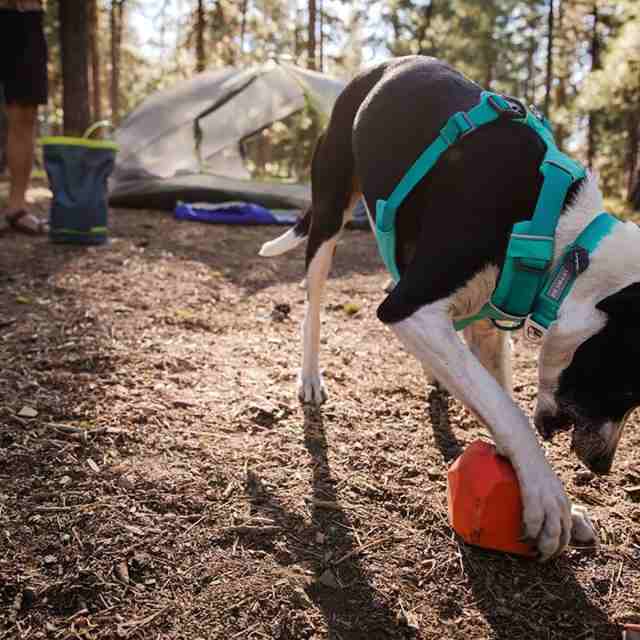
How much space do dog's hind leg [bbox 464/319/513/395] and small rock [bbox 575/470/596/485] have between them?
1.54 feet

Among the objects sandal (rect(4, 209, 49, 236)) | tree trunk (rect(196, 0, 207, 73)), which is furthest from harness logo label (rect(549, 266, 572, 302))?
tree trunk (rect(196, 0, 207, 73))

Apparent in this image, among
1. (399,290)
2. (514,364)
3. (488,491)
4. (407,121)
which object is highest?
(407,121)

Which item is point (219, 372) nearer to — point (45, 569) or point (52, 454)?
point (52, 454)

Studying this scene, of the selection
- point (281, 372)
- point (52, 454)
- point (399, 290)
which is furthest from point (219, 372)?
point (399, 290)

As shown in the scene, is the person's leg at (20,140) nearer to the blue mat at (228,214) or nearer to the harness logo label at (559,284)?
the blue mat at (228,214)

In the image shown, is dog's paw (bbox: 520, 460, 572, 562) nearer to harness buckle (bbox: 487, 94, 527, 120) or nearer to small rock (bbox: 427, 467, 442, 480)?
small rock (bbox: 427, 467, 442, 480)

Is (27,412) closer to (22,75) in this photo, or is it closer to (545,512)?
(545,512)

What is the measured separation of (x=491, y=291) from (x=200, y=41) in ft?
61.4

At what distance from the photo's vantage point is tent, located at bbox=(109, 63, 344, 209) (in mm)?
8875

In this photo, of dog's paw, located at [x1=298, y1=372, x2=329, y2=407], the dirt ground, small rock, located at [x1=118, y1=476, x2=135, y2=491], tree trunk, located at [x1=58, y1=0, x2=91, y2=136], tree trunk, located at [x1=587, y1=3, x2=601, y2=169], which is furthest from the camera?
tree trunk, located at [x1=587, y1=3, x2=601, y2=169]

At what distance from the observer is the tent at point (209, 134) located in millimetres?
8875

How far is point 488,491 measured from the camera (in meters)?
1.94

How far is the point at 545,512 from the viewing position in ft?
6.24

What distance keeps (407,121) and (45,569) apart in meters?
1.98
